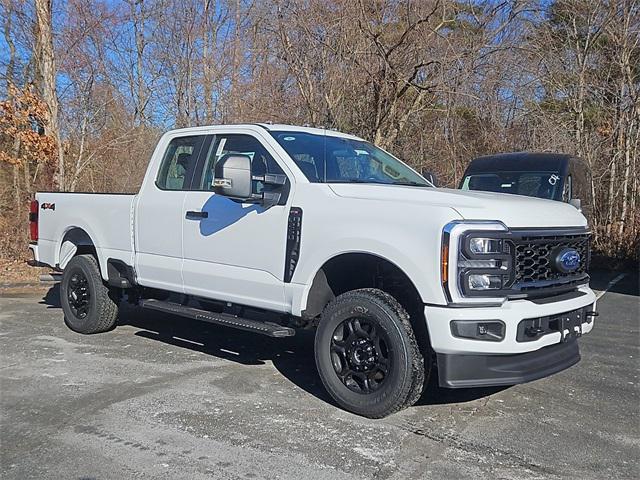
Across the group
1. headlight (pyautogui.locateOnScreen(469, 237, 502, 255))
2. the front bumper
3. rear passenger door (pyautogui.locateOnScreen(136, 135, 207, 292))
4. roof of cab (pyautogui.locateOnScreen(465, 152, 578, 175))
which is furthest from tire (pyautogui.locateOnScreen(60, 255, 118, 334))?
roof of cab (pyautogui.locateOnScreen(465, 152, 578, 175))

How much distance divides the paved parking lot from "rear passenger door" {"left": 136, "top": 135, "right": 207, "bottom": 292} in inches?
31.5

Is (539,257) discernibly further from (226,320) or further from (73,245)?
(73,245)

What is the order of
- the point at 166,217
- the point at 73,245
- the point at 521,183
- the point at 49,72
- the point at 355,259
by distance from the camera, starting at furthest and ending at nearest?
the point at 49,72 < the point at 521,183 < the point at 73,245 < the point at 166,217 < the point at 355,259

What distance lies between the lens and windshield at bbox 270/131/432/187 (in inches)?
208

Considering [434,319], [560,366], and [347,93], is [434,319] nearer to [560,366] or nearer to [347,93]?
[560,366]

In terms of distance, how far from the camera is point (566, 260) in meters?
4.46

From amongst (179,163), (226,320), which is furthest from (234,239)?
(179,163)

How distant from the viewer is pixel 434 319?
13.3 feet

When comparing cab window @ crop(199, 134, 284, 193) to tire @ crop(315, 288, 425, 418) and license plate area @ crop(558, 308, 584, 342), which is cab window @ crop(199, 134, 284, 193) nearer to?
tire @ crop(315, 288, 425, 418)

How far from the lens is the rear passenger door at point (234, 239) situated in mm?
5043

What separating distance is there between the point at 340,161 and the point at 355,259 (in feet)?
3.82

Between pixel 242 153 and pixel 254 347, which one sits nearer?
pixel 242 153

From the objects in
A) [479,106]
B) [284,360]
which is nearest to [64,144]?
[479,106]

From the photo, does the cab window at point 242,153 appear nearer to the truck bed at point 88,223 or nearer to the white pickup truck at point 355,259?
the white pickup truck at point 355,259
